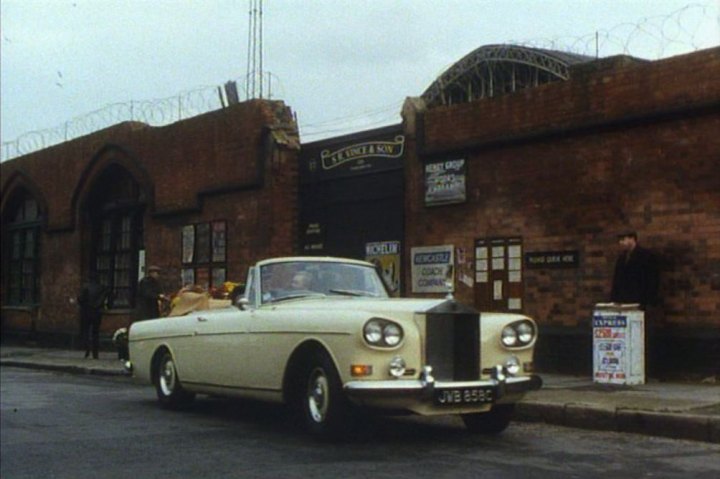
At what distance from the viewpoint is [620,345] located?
12242 millimetres

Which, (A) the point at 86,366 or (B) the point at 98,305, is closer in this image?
(A) the point at 86,366

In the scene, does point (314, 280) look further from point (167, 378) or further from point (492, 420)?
point (167, 378)

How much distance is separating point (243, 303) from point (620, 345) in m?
4.53

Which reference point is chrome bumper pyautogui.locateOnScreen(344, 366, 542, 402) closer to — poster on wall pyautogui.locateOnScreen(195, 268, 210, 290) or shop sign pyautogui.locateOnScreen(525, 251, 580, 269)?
shop sign pyautogui.locateOnScreen(525, 251, 580, 269)

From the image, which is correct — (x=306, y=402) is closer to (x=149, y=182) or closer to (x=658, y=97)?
(x=658, y=97)

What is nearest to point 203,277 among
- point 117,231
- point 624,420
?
point 117,231

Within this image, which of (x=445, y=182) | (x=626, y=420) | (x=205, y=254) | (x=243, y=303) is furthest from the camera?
(x=205, y=254)

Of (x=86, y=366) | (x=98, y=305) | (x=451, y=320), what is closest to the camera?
(x=451, y=320)

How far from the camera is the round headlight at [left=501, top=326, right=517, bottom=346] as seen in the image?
29.2 feet

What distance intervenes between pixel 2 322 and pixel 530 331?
81.5ft

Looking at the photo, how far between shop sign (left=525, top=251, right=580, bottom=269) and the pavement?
1462 millimetres

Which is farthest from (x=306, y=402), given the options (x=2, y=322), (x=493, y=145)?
(x=2, y=322)

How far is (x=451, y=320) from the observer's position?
8664 mm

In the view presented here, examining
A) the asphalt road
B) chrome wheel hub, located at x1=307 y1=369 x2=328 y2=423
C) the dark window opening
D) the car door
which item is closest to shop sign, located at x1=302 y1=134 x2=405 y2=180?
the dark window opening
